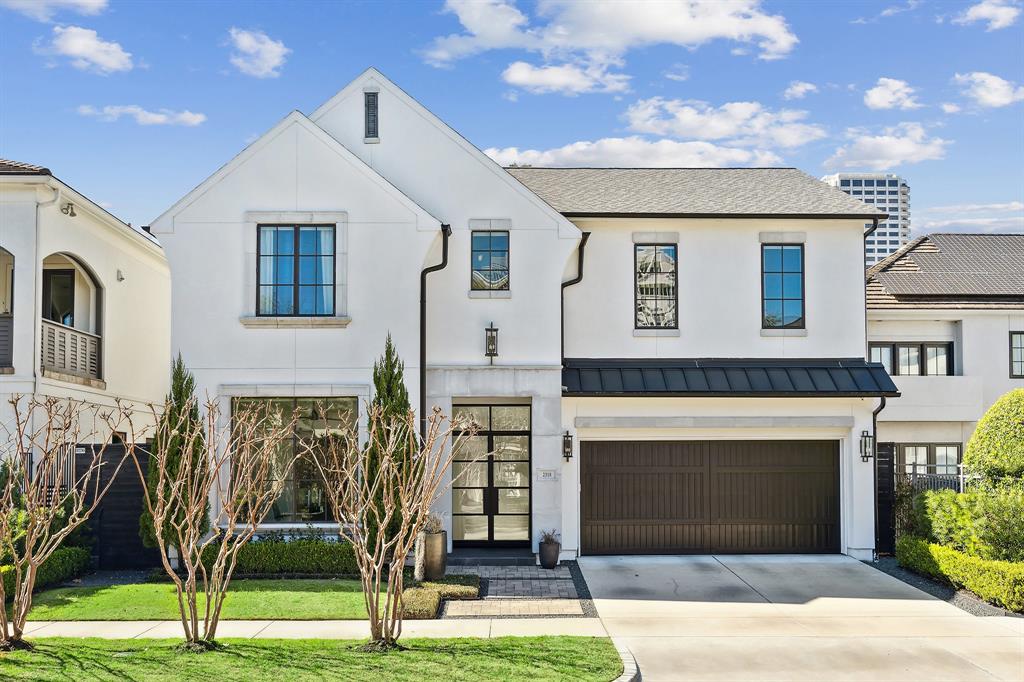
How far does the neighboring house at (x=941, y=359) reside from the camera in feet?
69.7

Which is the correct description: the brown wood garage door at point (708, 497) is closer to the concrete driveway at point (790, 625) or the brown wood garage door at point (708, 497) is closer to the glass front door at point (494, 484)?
the concrete driveway at point (790, 625)

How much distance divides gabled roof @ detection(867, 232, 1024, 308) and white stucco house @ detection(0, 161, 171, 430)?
1753cm

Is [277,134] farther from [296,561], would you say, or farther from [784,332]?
[784,332]

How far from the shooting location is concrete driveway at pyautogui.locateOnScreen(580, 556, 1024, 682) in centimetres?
1007

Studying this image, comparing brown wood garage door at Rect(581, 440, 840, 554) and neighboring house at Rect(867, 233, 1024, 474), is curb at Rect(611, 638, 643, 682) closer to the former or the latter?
brown wood garage door at Rect(581, 440, 840, 554)

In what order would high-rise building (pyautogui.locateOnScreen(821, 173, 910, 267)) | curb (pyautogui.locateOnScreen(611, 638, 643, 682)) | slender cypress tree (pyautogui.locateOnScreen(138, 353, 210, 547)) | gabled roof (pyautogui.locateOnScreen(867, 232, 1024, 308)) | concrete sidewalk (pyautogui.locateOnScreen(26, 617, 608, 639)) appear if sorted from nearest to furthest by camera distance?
curb (pyautogui.locateOnScreen(611, 638, 643, 682)) → concrete sidewalk (pyautogui.locateOnScreen(26, 617, 608, 639)) → slender cypress tree (pyautogui.locateOnScreen(138, 353, 210, 547)) → gabled roof (pyautogui.locateOnScreen(867, 232, 1024, 308)) → high-rise building (pyautogui.locateOnScreen(821, 173, 910, 267))

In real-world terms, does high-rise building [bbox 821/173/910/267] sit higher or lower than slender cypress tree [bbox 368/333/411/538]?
higher

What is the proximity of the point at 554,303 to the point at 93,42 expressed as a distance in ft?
32.2

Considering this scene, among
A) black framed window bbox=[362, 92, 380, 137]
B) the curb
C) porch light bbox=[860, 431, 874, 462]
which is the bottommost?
the curb

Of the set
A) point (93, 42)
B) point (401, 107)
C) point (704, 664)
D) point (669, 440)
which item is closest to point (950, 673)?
point (704, 664)

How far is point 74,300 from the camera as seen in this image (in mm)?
20047

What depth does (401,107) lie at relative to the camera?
17234 millimetres

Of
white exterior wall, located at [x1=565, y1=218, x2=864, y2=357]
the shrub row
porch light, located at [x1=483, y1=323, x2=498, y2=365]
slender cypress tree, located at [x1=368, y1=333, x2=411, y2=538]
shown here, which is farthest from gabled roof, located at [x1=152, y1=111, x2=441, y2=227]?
the shrub row

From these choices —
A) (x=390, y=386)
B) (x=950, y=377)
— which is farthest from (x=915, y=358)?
(x=390, y=386)
